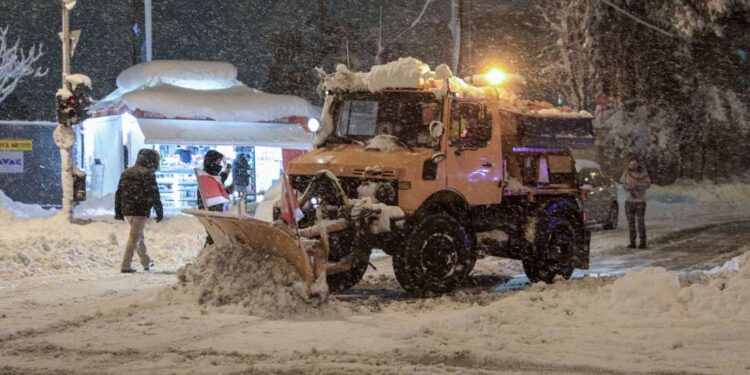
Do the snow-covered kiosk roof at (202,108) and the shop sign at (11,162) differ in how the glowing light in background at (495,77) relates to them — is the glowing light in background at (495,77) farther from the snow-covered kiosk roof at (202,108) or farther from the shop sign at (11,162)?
the shop sign at (11,162)

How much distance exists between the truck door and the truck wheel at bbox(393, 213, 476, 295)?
1.74 ft

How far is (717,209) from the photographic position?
95.8 ft

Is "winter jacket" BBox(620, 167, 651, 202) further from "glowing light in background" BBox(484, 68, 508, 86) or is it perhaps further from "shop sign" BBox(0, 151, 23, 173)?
"shop sign" BBox(0, 151, 23, 173)

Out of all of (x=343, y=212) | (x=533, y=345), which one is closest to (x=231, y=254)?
(x=343, y=212)

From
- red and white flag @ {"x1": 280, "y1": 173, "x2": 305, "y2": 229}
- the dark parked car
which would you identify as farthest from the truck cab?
the dark parked car

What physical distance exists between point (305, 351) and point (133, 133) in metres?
20.0

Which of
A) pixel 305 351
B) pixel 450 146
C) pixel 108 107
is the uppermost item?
pixel 108 107

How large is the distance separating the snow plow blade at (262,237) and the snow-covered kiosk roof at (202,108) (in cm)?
1567

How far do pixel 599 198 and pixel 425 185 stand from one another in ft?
38.7

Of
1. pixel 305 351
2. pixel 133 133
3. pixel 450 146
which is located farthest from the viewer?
pixel 133 133

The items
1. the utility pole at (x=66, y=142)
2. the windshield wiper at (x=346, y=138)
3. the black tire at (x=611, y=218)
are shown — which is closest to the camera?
the windshield wiper at (x=346, y=138)

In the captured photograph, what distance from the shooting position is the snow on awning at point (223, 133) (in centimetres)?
2566

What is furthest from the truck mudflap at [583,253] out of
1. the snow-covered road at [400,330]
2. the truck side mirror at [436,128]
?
the truck side mirror at [436,128]

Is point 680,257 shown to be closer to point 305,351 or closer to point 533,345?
point 533,345
